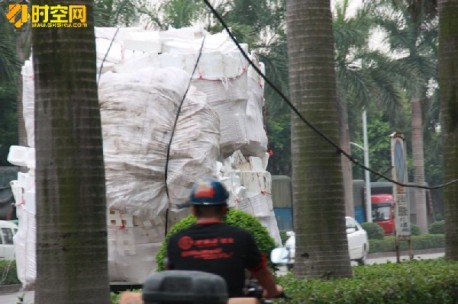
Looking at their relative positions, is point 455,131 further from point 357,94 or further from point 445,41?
point 357,94

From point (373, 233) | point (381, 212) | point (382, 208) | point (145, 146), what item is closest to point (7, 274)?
point (145, 146)

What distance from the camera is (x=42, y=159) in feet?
30.9

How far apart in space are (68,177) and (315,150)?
5.03m

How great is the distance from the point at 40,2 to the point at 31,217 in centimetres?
874

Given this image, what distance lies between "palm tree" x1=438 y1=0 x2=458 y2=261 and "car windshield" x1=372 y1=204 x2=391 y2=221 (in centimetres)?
4875

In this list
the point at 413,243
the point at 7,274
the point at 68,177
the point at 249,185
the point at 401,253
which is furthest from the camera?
the point at 413,243

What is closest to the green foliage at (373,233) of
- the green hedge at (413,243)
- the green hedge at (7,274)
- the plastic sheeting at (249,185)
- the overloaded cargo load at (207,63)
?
the green hedge at (413,243)

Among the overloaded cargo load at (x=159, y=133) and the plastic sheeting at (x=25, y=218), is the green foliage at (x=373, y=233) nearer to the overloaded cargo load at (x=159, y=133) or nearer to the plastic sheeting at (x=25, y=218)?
the overloaded cargo load at (x=159, y=133)

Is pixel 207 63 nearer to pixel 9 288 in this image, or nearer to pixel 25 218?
pixel 25 218

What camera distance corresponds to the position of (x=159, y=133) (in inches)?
639

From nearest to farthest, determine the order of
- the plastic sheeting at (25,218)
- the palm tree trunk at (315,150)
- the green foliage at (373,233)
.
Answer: the palm tree trunk at (315,150) < the plastic sheeting at (25,218) < the green foliage at (373,233)

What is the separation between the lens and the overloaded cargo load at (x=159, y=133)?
16.2 m

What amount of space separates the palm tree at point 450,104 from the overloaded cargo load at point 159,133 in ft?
9.77

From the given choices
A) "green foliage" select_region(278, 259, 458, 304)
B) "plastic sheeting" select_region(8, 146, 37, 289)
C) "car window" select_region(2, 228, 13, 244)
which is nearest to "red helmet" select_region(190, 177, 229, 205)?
"green foliage" select_region(278, 259, 458, 304)
